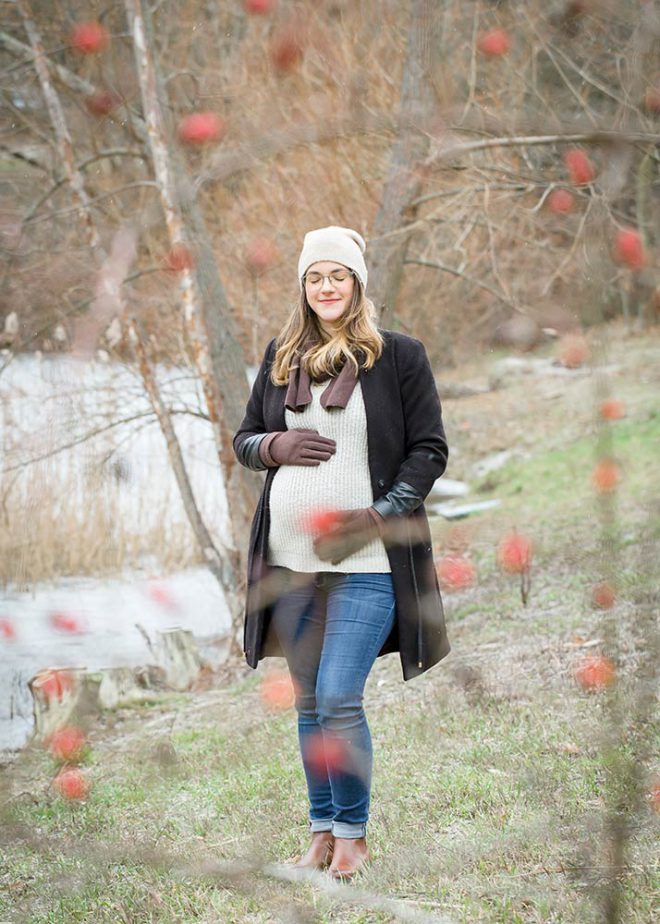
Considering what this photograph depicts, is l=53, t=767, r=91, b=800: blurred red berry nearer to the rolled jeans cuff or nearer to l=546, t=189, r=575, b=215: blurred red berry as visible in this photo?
the rolled jeans cuff

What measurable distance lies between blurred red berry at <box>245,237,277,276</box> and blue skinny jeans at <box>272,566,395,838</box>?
6022 millimetres

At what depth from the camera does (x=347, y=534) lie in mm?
2910

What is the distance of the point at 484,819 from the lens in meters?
3.45

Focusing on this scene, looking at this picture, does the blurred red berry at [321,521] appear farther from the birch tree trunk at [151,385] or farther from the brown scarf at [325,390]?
the birch tree trunk at [151,385]

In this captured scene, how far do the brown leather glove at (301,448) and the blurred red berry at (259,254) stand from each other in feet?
19.4

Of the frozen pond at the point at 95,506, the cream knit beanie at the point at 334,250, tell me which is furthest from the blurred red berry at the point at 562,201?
the cream knit beanie at the point at 334,250

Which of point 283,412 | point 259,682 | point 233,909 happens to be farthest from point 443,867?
point 259,682

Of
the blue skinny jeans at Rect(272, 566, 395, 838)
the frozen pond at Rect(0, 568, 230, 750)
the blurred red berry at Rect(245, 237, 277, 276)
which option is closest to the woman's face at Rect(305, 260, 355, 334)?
the blue skinny jeans at Rect(272, 566, 395, 838)

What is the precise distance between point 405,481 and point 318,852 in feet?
3.58

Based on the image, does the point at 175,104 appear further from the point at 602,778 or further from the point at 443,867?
the point at 443,867

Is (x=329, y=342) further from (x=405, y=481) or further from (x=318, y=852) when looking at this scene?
(x=318, y=852)

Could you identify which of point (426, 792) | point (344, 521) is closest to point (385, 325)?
point (426, 792)

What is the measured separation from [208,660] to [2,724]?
1687mm

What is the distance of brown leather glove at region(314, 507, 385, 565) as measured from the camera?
2.88 meters
